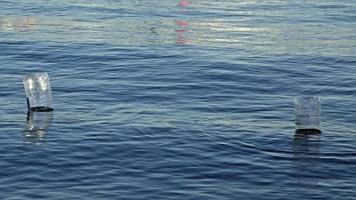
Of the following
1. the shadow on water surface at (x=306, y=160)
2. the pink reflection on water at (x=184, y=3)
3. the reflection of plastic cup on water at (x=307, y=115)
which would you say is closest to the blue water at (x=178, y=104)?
the shadow on water surface at (x=306, y=160)

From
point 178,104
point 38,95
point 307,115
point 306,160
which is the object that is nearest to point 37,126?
point 38,95

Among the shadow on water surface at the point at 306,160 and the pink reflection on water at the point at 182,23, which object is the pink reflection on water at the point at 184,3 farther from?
the shadow on water surface at the point at 306,160

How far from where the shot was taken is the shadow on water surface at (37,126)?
59.0 feet

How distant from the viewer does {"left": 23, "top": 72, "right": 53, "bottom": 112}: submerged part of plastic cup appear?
801 inches

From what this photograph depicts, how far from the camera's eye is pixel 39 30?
1298 inches

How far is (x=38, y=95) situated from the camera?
20484 millimetres

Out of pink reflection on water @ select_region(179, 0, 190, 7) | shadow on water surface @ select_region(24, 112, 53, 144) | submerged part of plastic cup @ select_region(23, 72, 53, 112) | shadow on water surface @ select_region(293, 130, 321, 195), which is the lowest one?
shadow on water surface @ select_region(293, 130, 321, 195)

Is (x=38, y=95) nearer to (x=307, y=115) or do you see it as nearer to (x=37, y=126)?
(x=37, y=126)

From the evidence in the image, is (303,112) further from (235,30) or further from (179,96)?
(235,30)

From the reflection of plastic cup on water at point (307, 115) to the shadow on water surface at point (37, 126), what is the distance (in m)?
5.06

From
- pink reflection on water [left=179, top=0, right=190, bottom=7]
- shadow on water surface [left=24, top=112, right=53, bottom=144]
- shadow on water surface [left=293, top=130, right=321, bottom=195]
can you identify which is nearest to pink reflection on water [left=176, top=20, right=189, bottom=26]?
pink reflection on water [left=179, top=0, right=190, bottom=7]

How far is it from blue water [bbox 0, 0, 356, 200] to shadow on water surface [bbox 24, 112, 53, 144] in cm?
4

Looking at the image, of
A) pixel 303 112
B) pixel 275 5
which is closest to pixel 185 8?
pixel 275 5

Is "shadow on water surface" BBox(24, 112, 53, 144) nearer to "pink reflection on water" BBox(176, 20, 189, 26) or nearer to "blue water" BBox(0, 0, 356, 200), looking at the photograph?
"blue water" BBox(0, 0, 356, 200)
